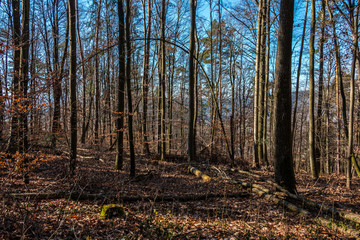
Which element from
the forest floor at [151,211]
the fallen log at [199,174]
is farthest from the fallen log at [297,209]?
the fallen log at [199,174]

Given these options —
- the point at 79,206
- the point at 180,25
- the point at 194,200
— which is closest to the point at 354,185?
the point at 194,200

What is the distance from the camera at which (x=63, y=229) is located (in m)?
3.72

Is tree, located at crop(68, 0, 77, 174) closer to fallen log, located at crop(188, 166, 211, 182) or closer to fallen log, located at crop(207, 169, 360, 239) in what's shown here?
fallen log, located at crop(188, 166, 211, 182)

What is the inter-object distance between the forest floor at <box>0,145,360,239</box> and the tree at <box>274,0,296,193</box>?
0.96 metres

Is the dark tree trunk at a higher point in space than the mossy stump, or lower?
higher

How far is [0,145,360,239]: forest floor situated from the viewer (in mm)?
3670

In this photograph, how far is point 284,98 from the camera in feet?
18.1

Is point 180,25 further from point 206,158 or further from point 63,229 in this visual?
point 63,229

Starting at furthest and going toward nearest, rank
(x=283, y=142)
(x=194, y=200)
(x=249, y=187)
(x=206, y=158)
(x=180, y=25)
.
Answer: (x=180, y=25) < (x=206, y=158) < (x=249, y=187) < (x=194, y=200) < (x=283, y=142)

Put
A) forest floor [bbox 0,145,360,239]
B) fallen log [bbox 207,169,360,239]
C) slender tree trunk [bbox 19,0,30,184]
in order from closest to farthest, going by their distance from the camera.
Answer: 1. forest floor [bbox 0,145,360,239]
2. fallen log [bbox 207,169,360,239]
3. slender tree trunk [bbox 19,0,30,184]

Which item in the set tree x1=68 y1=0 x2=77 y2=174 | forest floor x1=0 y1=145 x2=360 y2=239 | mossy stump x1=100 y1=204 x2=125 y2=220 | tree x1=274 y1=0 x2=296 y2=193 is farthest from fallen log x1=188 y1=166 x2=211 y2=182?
tree x1=68 y1=0 x2=77 y2=174

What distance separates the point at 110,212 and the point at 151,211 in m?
0.98

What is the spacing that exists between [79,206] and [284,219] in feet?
16.2

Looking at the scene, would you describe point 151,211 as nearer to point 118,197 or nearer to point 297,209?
point 118,197
